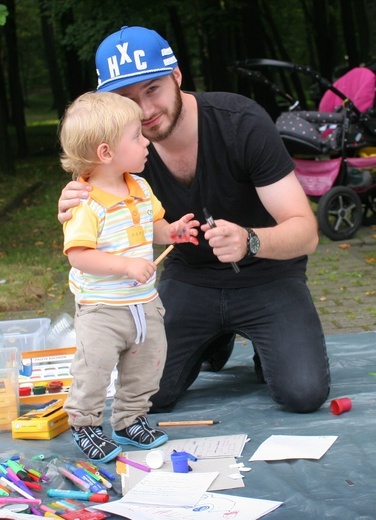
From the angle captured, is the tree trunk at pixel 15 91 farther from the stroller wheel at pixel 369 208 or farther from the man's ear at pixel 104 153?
the man's ear at pixel 104 153

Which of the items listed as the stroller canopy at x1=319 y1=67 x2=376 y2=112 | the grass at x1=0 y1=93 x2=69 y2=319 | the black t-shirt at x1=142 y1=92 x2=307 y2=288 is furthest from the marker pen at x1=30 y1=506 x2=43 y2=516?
the stroller canopy at x1=319 y1=67 x2=376 y2=112

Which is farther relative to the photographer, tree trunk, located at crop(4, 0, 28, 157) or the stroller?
tree trunk, located at crop(4, 0, 28, 157)

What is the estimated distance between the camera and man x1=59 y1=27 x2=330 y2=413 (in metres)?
3.46

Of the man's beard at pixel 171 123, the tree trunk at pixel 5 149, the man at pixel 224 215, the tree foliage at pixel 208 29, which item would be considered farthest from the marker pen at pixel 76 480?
the tree trunk at pixel 5 149

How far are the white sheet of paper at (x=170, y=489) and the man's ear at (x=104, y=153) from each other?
1072 mm

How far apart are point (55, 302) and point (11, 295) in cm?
36

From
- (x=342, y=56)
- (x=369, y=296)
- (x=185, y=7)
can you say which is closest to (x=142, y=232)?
(x=369, y=296)

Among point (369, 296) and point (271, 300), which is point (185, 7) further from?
point (271, 300)

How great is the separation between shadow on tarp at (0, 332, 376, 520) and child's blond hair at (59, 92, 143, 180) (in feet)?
3.62

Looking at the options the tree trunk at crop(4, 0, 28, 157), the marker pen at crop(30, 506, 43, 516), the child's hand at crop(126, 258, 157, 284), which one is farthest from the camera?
the tree trunk at crop(4, 0, 28, 157)

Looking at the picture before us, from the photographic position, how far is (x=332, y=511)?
2.70 meters

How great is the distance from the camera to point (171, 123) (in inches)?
140

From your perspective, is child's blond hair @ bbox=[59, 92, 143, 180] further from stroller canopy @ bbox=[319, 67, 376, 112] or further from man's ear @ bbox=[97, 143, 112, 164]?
stroller canopy @ bbox=[319, 67, 376, 112]

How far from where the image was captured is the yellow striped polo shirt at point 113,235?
3045mm
